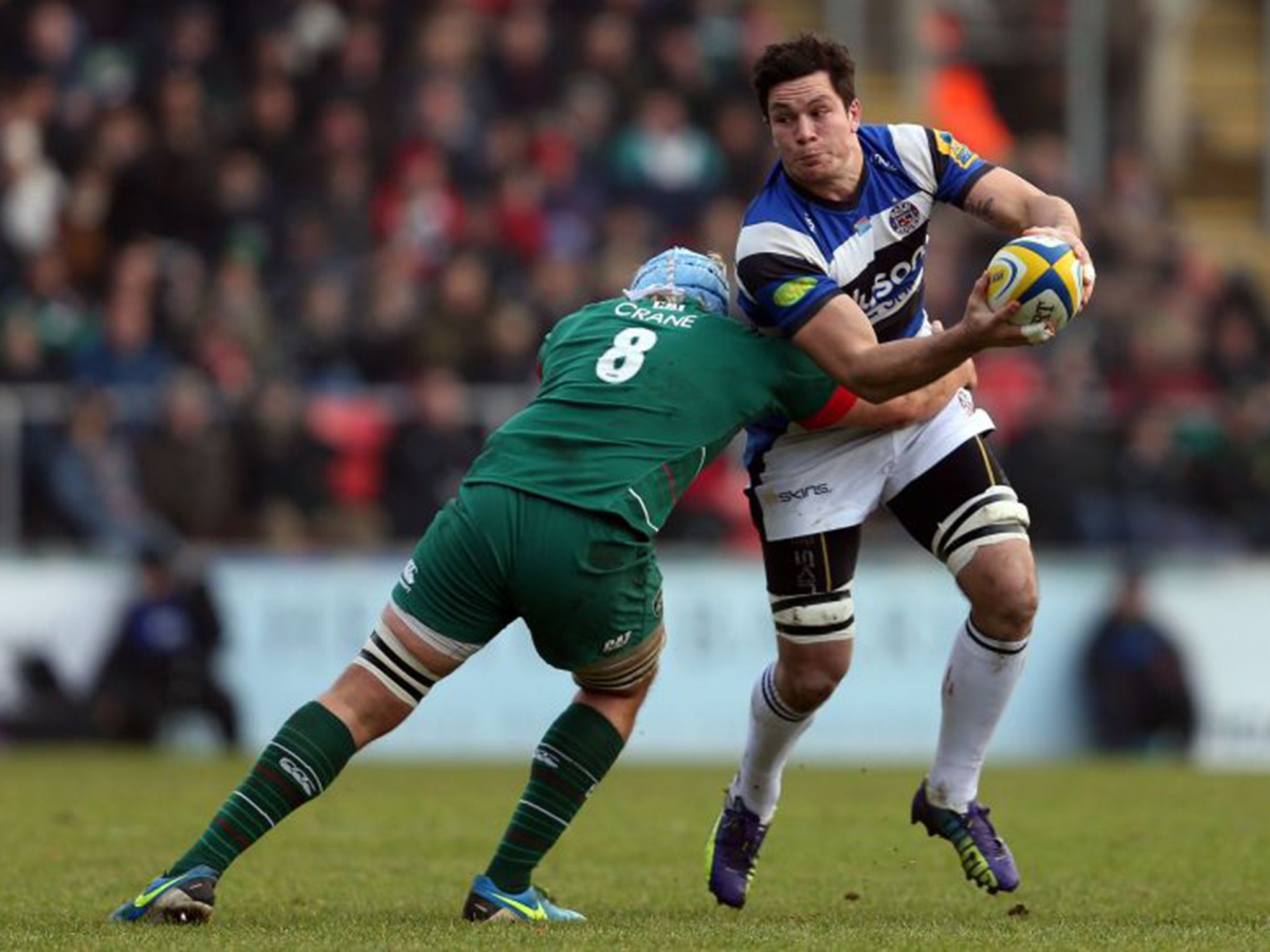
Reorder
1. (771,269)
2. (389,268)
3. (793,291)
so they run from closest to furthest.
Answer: (793,291), (771,269), (389,268)

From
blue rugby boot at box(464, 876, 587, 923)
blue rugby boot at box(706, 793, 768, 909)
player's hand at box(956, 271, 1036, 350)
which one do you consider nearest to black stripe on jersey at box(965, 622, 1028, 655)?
blue rugby boot at box(706, 793, 768, 909)

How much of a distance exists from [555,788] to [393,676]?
2.26ft

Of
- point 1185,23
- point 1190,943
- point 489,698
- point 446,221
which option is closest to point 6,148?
point 446,221

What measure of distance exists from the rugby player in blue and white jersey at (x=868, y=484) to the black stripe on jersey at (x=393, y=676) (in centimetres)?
151

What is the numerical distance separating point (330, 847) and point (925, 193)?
3.90 metres

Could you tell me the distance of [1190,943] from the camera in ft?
23.5

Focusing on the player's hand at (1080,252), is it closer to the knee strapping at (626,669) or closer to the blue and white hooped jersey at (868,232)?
the blue and white hooped jersey at (868,232)

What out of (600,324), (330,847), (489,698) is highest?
(600,324)

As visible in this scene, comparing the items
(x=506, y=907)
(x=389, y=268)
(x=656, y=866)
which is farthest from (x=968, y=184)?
(x=389, y=268)

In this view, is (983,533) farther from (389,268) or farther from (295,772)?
(389,268)

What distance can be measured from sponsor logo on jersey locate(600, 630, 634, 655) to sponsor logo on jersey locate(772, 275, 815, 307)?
3.60 ft

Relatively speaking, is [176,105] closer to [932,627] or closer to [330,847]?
[932,627]

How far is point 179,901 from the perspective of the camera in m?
7.55

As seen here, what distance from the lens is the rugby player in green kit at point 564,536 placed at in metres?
7.65
